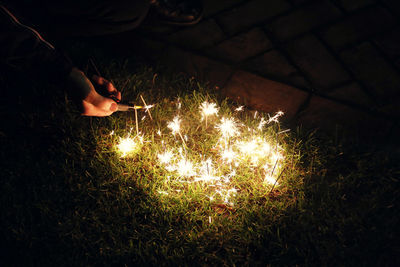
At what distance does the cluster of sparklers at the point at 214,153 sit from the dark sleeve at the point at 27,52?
2.44ft

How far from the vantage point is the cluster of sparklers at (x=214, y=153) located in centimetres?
240

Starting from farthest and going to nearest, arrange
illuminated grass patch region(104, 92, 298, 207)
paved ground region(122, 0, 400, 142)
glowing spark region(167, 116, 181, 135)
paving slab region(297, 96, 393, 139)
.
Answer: paved ground region(122, 0, 400, 142), paving slab region(297, 96, 393, 139), glowing spark region(167, 116, 181, 135), illuminated grass patch region(104, 92, 298, 207)

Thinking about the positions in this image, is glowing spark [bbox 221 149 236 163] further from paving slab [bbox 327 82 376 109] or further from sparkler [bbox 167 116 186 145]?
paving slab [bbox 327 82 376 109]

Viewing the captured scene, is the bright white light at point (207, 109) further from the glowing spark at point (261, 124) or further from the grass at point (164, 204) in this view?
the glowing spark at point (261, 124)

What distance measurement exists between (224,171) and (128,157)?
0.82 m

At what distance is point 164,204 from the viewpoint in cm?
230

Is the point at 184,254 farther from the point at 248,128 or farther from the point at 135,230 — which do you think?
the point at 248,128

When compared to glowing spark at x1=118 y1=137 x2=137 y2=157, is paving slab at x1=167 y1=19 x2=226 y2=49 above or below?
above

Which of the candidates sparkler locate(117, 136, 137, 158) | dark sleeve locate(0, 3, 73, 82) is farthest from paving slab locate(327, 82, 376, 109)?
dark sleeve locate(0, 3, 73, 82)

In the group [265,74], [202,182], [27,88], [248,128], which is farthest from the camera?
[265,74]

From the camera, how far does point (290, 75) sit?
3.09 metres

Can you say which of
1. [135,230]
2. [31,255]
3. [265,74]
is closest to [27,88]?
[31,255]

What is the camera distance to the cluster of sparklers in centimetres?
240

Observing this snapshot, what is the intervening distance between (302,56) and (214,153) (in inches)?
59.3
